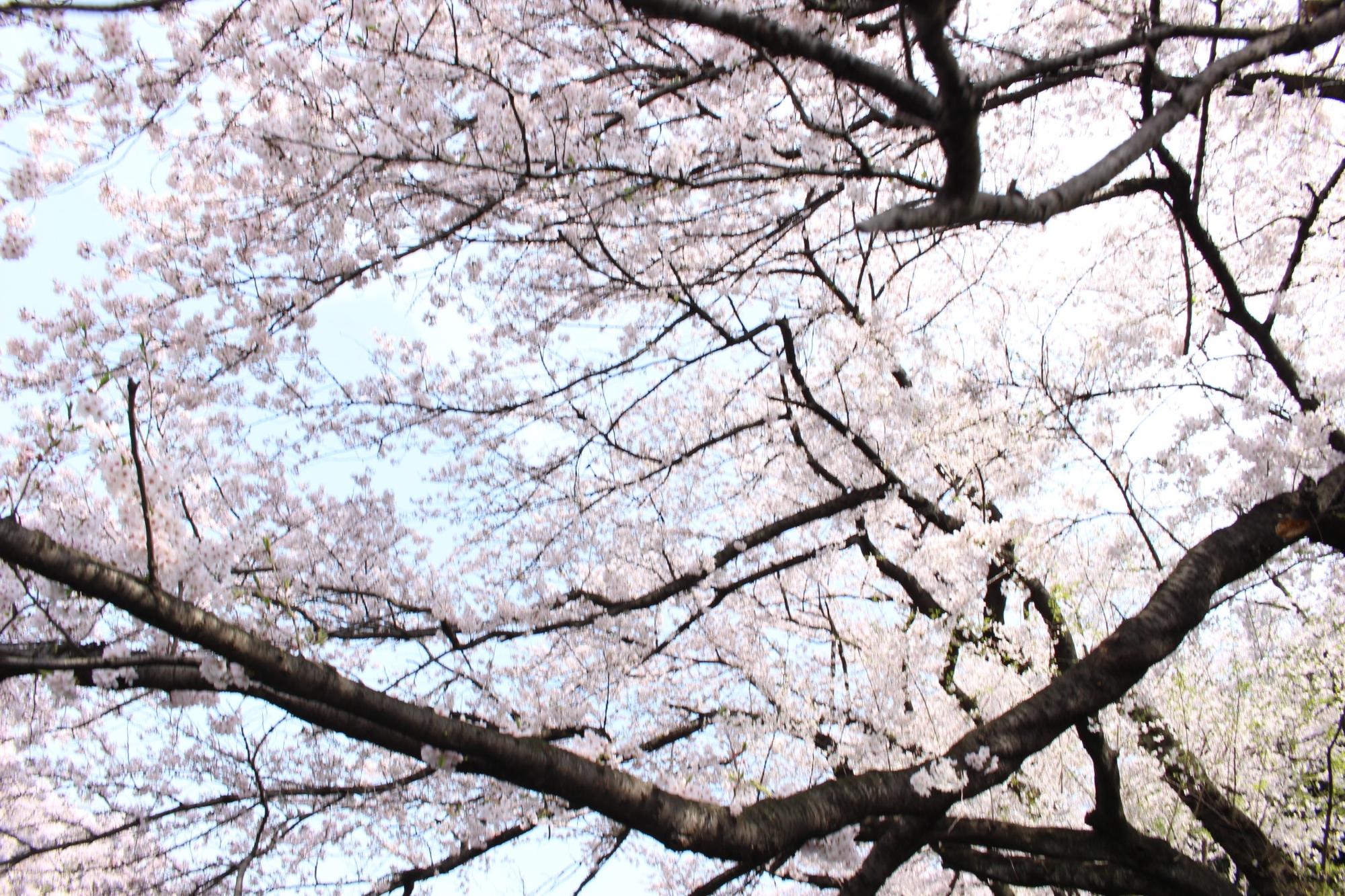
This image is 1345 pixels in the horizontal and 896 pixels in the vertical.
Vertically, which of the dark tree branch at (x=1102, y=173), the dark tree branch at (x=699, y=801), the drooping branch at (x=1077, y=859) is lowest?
the drooping branch at (x=1077, y=859)

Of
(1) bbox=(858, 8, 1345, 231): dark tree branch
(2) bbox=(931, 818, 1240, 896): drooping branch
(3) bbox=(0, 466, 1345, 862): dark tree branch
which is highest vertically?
(1) bbox=(858, 8, 1345, 231): dark tree branch

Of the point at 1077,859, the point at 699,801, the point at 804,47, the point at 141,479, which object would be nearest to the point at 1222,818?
the point at 1077,859

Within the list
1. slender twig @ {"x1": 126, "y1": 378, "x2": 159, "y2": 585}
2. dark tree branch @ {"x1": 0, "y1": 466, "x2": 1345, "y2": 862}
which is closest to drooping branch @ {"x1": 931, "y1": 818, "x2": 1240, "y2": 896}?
dark tree branch @ {"x1": 0, "y1": 466, "x2": 1345, "y2": 862}

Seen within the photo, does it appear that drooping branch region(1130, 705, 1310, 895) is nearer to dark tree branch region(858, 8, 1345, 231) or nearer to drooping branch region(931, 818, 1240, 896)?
drooping branch region(931, 818, 1240, 896)

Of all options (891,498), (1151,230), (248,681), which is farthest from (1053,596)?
(248,681)

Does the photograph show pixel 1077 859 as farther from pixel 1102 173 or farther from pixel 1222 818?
pixel 1102 173

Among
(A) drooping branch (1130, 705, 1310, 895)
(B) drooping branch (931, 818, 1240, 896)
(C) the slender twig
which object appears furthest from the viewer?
(A) drooping branch (1130, 705, 1310, 895)

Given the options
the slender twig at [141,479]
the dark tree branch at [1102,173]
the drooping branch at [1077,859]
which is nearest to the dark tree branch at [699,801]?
the slender twig at [141,479]

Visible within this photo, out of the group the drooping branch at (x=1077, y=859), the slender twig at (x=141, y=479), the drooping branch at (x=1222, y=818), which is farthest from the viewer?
the drooping branch at (x=1222, y=818)

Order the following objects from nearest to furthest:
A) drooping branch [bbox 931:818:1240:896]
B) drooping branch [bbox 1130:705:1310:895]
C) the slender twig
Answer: the slender twig < drooping branch [bbox 931:818:1240:896] < drooping branch [bbox 1130:705:1310:895]

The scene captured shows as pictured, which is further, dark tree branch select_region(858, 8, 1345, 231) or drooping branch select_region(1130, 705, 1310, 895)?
drooping branch select_region(1130, 705, 1310, 895)

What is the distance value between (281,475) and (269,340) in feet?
6.72

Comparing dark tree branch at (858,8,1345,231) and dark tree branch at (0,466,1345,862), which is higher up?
dark tree branch at (858,8,1345,231)

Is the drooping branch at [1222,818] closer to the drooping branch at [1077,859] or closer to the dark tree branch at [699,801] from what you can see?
the drooping branch at [1077,859]
